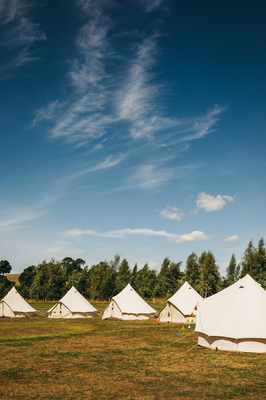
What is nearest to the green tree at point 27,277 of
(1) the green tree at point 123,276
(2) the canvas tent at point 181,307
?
(1) the green tree at point 123,276

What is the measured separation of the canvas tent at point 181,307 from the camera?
47250 millimetres

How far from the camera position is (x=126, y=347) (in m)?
25.4

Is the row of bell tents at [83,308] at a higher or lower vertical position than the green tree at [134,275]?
lower

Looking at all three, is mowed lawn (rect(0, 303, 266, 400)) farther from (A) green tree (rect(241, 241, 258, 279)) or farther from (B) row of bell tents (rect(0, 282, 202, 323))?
(A) green tree (rect(241, 241, 258, 279))

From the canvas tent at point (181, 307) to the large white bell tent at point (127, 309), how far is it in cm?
358

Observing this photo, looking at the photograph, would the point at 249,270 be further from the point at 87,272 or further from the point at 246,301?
the point at 246,301

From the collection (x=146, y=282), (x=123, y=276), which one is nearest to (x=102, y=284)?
(x=123, y=276)

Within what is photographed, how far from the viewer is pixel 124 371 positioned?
17.7 m

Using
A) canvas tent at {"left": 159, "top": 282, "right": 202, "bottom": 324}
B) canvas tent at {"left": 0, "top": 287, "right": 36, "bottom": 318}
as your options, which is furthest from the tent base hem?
canvas tent at {"left": 0, "top": 287, "right": 36, "bottom": 318}

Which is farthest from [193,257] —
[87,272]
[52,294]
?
[52,294]

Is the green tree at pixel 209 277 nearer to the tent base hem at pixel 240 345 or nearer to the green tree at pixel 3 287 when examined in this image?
the green tree at pixel 3 287

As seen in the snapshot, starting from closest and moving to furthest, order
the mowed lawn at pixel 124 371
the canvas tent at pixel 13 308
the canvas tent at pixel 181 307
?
the mowed lawn at pixel 124 371
the canvas tent at pixel 181 307
the canvas tent at pixel 13 308

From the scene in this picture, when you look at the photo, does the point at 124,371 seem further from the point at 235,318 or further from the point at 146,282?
the point at 146,282

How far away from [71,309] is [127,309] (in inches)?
263
